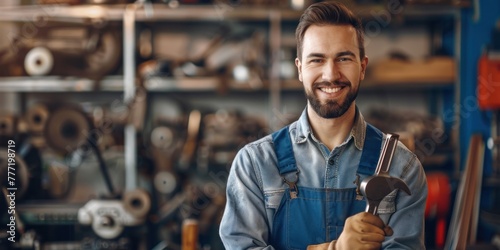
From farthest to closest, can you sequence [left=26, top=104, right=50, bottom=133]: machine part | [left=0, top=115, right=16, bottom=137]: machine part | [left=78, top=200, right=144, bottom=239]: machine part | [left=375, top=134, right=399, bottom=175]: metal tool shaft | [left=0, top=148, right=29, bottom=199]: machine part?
1. [left=26, top=104, right=50, bottom=133]: machine part
2. [left=0, top=115, right=16, bottom=137]: machine part
3. [left=78, top=200, right=144, bottom=239]: machine part
4. [left=0, top=148, right=29, bottom=199]: machine part
5. [left=375, top=134, right=399, bottom=175]: metal tool shaft

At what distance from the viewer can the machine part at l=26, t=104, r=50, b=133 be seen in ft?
10.6

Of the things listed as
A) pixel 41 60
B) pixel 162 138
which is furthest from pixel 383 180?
pixel 41 60

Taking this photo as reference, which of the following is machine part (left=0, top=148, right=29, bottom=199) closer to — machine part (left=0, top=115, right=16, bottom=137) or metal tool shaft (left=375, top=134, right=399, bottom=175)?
machine part (left=0, top=115, right=16, bottom=137)

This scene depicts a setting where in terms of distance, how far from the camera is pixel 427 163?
126 inches

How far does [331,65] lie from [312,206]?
267 mm

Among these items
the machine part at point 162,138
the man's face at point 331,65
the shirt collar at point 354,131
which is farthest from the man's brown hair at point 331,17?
the machine part at point 162,138

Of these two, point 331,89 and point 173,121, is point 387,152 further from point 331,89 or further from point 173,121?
point 173,121

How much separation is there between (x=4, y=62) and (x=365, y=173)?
261 cm

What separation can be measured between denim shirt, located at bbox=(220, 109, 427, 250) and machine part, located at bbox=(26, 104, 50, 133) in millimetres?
2301

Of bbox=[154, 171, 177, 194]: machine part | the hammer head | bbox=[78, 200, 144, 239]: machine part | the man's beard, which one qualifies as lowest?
bbox=[78, 200, 144, 239]: machine part

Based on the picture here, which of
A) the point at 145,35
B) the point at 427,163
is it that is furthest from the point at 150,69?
the point at 427,163

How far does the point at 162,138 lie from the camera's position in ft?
10.5

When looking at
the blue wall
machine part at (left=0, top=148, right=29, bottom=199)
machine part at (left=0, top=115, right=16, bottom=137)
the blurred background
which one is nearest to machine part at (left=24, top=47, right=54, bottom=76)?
the blurred background

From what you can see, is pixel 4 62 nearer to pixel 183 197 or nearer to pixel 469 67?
pixel 183 197
